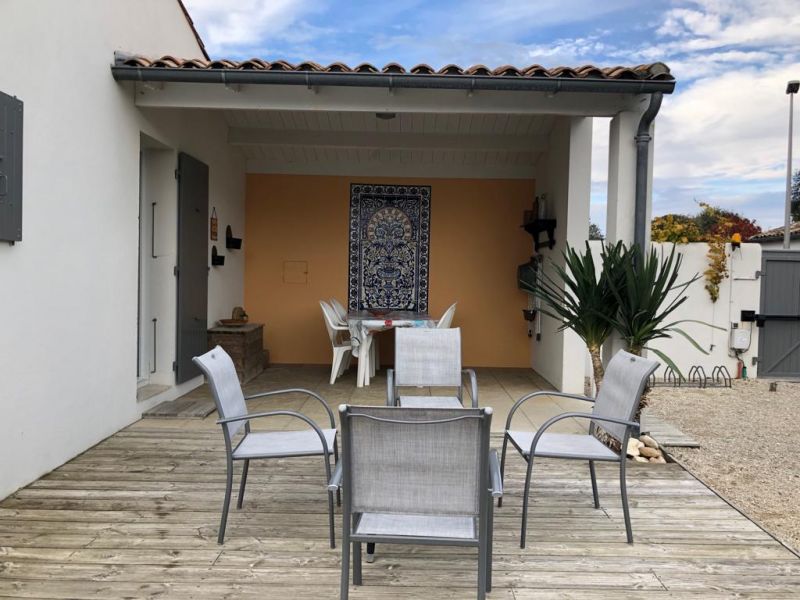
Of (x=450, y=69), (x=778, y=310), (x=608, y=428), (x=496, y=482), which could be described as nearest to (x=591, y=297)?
→ (x=608, y=428)

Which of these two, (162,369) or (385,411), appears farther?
(162,369)

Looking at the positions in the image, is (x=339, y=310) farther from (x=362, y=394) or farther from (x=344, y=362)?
(x=362, y=394)

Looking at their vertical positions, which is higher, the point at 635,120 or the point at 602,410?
the point at 635,120

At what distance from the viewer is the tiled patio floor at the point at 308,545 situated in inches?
91.0

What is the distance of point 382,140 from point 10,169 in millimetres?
4676

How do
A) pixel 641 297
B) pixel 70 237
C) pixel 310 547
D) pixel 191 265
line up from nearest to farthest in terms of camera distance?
pixel 310 547 → pixel 70 237 → pixel 641 297 → pixel 191 265

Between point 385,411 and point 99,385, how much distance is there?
3104 mm

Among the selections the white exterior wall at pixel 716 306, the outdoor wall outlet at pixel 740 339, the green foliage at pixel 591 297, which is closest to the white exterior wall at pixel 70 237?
the green foliage at pixel 591 297

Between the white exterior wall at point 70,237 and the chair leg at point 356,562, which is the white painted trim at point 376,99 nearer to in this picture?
the white exterior wall at point 70,237

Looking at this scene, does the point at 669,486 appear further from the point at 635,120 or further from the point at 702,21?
the point at 702,21

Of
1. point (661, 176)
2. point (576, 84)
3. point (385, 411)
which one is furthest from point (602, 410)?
point (661, 176)

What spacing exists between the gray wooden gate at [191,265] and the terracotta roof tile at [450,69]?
1.48 metres

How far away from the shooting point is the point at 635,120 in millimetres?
4492

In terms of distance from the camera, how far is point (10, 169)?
3.13 meters
